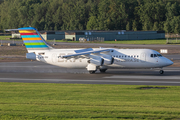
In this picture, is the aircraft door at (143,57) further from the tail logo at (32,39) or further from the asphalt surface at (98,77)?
the tail logo at (32,39)

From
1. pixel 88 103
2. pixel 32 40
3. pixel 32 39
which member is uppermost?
pixel 32 39

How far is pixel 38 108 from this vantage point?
1584 cm

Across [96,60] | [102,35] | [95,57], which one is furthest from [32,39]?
[102,35]

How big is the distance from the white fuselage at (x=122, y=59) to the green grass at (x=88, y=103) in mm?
10082

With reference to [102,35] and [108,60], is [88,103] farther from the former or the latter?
[102,35]

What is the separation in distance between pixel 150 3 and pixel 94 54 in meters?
138

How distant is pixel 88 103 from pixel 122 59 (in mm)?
16538

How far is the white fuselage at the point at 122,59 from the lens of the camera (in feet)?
107

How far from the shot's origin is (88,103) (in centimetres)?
1708

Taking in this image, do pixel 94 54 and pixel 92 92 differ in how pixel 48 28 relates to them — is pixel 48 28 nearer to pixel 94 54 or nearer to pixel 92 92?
pixel 94 54

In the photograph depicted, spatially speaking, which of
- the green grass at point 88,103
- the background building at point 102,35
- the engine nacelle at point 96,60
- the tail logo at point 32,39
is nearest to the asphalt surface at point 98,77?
the engine nacelle at point 96,60

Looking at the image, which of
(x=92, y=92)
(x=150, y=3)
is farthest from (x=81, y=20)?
(x=92, y=92)

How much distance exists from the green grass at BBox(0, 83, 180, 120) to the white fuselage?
10082 millimetres

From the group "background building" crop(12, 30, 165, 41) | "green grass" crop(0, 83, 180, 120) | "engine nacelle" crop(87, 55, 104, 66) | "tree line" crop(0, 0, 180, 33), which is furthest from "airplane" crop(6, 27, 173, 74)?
"tree line" crop(0, 0, 180, 33)
